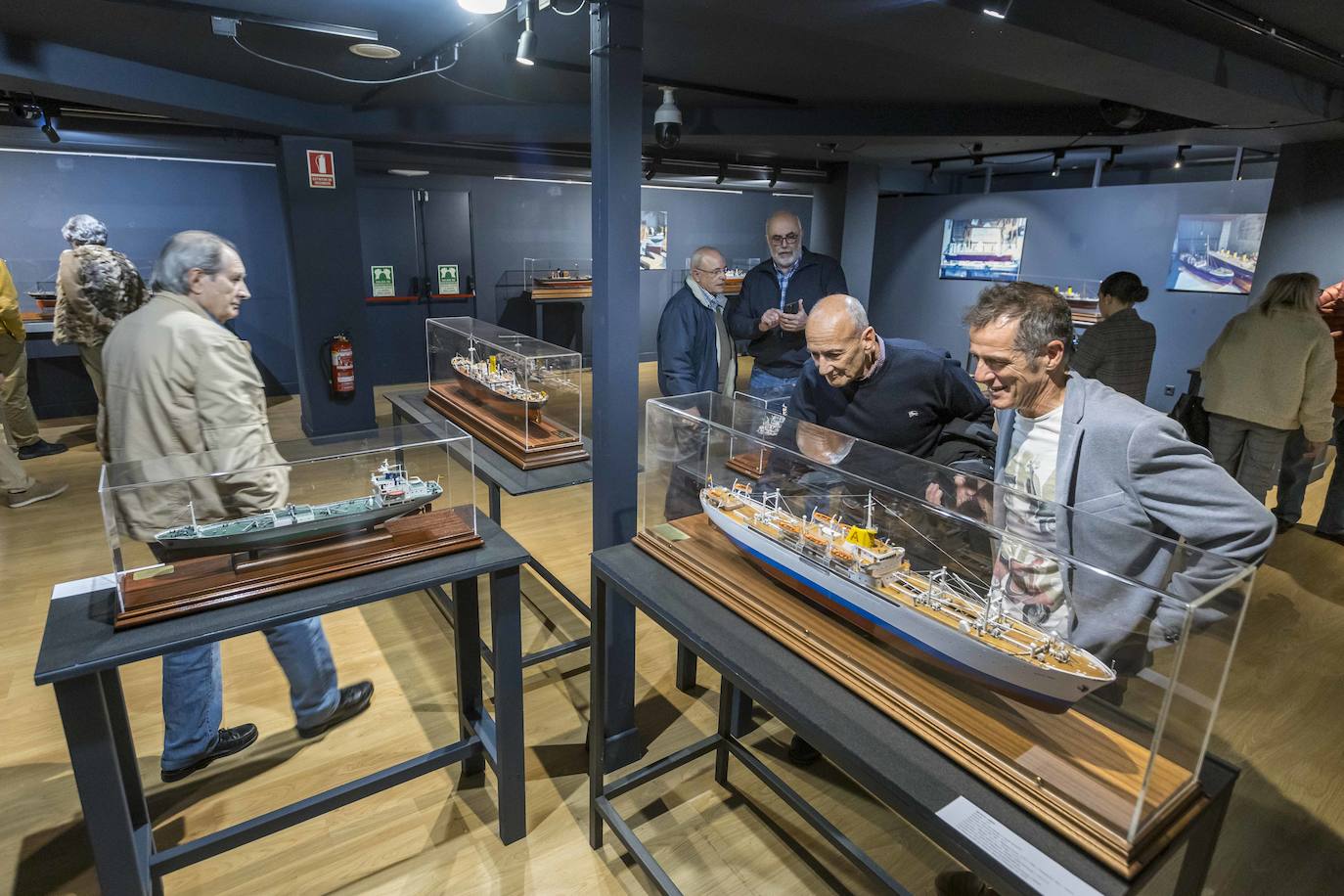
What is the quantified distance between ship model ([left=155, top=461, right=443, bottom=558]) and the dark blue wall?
5.84 meters

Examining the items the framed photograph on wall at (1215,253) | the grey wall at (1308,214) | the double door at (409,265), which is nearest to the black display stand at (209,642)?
the grey wall at (1308,214)

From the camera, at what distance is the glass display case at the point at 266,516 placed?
2.10 metres

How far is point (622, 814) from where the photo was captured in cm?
285

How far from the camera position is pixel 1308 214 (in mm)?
5965

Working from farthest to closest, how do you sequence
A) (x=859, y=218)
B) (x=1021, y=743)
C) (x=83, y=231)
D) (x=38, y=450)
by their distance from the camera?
(x=859, y=218) < (x=38, y=450) < (x=83, y=231) < (x=1021, y=743)

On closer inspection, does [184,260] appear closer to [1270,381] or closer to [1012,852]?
[1012,852]

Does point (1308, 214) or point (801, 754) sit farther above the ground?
point (1308, 214)

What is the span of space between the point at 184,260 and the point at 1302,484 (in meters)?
7.05

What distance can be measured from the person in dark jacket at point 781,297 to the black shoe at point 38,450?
6.40 meters

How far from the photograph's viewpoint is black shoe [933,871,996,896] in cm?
247

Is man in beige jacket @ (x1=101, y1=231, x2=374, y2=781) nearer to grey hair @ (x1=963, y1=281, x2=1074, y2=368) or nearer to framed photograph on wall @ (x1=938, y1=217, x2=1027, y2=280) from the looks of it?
grey hair @ (x1=963, y1=281, x2=1074, y2=368)

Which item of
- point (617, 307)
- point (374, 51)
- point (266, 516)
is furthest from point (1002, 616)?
point (374, 51)

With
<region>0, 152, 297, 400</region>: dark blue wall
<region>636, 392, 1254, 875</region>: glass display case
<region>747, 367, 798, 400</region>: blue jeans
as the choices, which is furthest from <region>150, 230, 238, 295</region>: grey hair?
<region>0, 152, 297, 400</region>: dark blue wall

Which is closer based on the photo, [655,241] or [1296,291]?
[1296,291]
